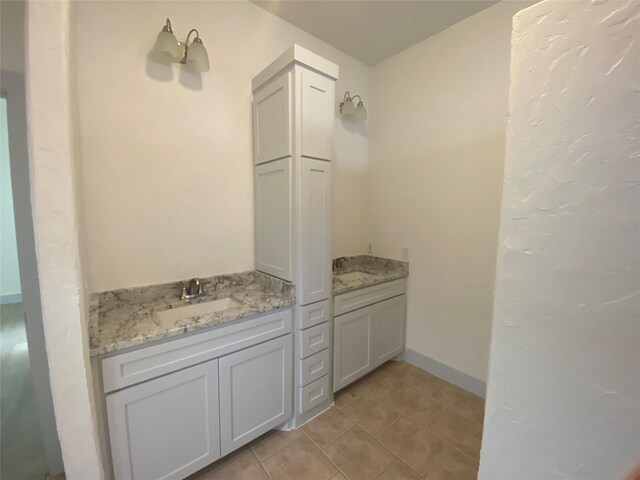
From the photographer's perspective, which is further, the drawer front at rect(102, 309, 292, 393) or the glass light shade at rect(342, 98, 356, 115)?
the glass light shade at rect(342, 98, 356, 115)

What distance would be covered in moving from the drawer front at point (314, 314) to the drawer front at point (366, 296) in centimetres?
10

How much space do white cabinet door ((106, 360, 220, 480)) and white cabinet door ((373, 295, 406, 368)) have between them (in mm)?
1305

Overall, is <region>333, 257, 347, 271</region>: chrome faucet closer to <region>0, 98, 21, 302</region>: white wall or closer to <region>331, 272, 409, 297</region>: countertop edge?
<region>331, 272, 409, 297</region>: countertop edge

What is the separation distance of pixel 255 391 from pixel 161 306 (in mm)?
726

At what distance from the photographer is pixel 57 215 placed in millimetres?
764

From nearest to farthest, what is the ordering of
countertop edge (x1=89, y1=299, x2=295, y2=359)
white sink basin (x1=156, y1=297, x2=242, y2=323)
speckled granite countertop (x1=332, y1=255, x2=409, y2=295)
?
countertop edge (x1=89, y1=299, x2=295, y2=359)
white sink basin (x1=156, y1=297, x2=242, y2=323)
speckled granite countertop (x1=332, y1=255, x2=409, y2=295)

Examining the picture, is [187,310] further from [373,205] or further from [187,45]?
[373,205]

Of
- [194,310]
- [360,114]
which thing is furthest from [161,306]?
[360,114]

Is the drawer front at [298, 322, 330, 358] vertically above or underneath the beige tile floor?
above

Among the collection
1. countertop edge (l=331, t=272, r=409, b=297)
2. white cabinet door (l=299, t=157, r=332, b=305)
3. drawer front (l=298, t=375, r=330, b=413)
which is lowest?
drawer front (l=298, t=375, r=330, b=413)

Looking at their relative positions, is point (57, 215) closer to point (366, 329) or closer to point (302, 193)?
point (302, 193)

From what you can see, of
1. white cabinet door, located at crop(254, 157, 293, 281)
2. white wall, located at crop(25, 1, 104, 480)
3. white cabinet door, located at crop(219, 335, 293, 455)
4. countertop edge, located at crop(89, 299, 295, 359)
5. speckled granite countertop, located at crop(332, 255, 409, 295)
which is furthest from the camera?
speckled granite countertop, located at crop(332, 255, 409, 295)

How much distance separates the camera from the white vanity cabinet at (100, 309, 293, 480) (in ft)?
3.57

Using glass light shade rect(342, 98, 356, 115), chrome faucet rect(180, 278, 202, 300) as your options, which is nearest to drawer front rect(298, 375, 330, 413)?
chrome faucet rect(180, 278, 202, 300)
